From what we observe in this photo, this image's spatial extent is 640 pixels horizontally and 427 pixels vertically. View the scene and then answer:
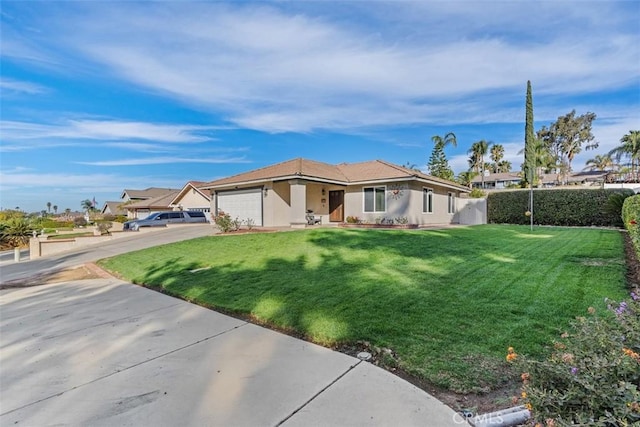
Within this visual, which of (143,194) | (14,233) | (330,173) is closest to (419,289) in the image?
(330,173)

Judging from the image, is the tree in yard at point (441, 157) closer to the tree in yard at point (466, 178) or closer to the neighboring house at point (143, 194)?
the tree in yard at point (466, 178)

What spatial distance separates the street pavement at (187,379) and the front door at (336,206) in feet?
50.6

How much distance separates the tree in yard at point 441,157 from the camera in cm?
3222

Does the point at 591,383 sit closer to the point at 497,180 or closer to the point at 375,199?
the point at 375,199

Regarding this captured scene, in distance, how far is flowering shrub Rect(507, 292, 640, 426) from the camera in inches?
59.8

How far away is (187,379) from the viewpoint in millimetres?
3180

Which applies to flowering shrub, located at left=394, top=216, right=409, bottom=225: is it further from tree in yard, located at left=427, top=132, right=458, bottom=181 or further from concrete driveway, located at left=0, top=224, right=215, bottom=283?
tree in yard, located at left=427, top=132, right=458, bottom=181

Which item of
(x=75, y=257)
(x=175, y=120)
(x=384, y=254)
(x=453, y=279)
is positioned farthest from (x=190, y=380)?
(x=175, y=120)

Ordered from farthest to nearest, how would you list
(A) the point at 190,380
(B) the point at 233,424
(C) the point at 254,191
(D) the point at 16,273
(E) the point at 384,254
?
(C) the point at 254,191 < (D) the point at 16,273 < (E) the point at 384,254 < (A) the point at 190,380 < (B) the point at 233,424

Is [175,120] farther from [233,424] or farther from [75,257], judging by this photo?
[233,424]

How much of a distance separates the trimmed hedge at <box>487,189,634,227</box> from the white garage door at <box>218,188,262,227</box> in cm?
1678

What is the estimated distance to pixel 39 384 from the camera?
324cm

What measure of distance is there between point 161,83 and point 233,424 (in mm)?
15997

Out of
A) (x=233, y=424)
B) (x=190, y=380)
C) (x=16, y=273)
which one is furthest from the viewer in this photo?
(x=16, y=273)
